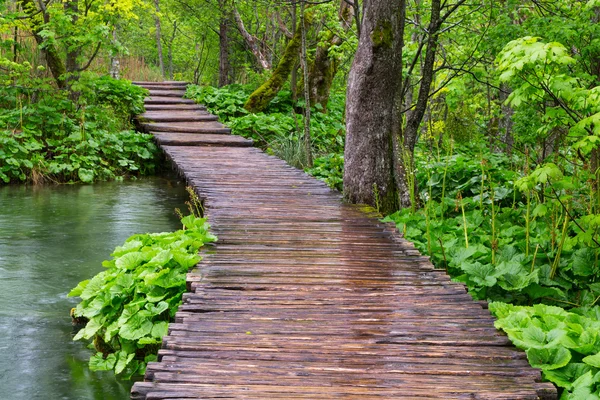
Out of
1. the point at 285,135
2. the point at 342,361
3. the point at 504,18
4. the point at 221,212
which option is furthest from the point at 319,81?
the point at 342,361

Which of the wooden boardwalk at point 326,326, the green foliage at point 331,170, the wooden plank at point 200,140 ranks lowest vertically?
the wooden boardwalk at point 326,326

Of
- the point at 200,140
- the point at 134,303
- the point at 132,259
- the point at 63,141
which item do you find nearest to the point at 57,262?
the point at 132,259

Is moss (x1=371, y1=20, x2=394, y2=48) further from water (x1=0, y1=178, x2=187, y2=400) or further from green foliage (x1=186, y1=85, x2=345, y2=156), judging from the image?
green foliage (x1=186, y1=85, x2=345, y2=156)

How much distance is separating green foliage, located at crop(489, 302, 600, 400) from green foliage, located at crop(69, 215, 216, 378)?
2.15 metres

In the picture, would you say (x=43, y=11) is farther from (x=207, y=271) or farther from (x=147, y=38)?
(x=147, y=38)

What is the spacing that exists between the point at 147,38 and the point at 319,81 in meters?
12.8

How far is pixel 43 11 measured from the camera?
11.9 m

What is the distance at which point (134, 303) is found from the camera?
15.0ft

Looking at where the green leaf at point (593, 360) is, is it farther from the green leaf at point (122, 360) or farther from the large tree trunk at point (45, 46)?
the large tree trunk at point (45, 46)

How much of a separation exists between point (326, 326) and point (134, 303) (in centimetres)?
159

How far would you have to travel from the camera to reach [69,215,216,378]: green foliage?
14.5ft

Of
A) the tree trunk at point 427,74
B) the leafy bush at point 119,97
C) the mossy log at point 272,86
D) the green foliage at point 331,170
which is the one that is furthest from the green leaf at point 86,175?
the tree trunk at point 427,74

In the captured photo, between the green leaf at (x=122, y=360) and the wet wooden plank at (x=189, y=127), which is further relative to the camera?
the wet wooden plank at (x=189, y=127)

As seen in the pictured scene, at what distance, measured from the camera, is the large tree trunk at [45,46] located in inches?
464
